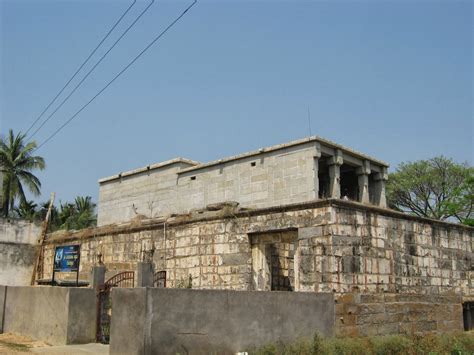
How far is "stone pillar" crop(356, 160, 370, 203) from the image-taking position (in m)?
22.0

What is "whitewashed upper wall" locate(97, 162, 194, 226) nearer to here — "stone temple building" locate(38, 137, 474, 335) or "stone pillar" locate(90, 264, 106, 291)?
"stone temple building" locate(38, 137, 474, 335)

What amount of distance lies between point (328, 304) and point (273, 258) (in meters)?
3.43

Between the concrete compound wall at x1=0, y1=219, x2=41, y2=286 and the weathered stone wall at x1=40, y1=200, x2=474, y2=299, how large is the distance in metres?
6.90

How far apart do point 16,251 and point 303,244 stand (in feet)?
50.8

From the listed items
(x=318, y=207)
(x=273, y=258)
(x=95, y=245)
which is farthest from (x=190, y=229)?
(x=95, y=245)

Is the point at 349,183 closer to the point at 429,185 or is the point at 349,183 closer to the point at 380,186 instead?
the point at 380,186

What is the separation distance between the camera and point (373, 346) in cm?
1034

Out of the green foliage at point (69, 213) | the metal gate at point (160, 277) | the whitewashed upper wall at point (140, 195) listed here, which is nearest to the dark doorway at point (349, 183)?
the whitewashed upper wall at point (140, 195)

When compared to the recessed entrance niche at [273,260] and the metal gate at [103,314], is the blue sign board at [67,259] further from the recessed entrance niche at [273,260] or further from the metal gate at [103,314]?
the recessed entrance niche at [273,260]

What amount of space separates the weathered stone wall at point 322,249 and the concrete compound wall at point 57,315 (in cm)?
358

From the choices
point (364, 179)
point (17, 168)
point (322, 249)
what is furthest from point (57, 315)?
point (17, 168)

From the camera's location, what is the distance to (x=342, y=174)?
23391 mm

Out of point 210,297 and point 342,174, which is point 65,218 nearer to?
point 342,174

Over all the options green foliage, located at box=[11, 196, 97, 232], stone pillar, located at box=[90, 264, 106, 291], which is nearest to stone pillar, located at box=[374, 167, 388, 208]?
stone pillar, located at box=[90, 264, 106, 291]
